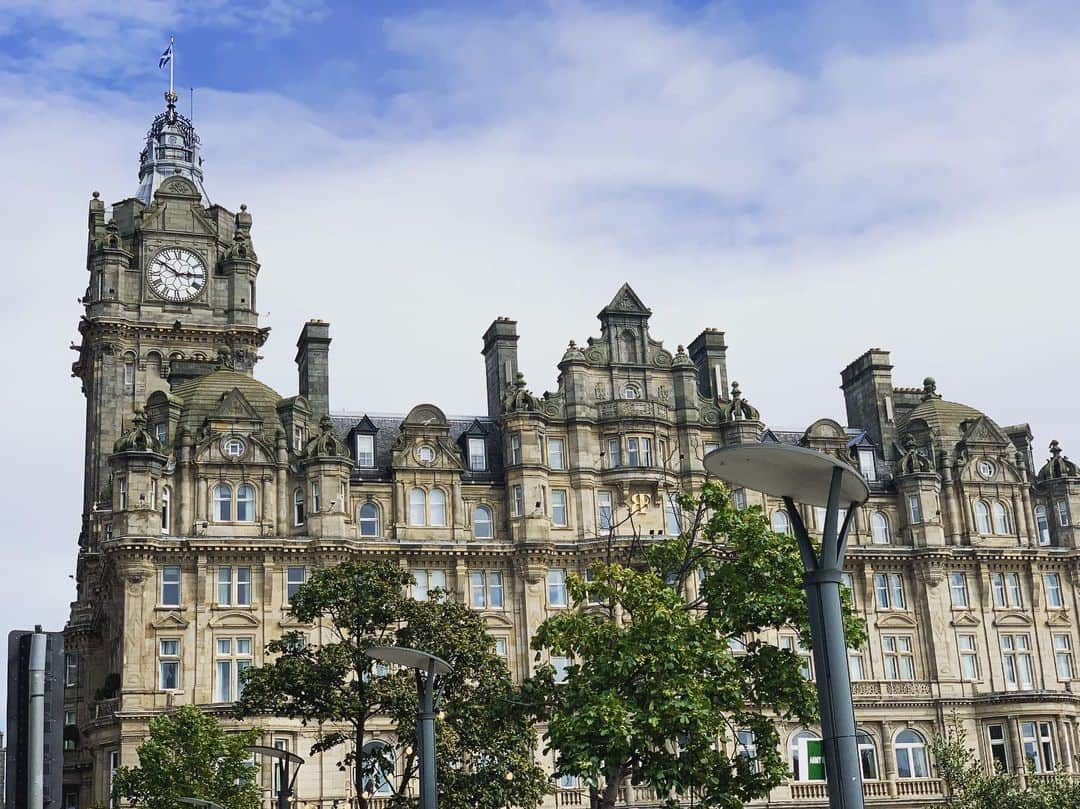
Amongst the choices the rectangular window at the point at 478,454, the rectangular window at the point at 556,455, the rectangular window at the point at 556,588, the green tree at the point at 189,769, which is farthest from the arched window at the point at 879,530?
the green tree at the point at 189,769

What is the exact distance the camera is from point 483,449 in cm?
7419

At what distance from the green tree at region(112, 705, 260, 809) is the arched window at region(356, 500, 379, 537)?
721 inches

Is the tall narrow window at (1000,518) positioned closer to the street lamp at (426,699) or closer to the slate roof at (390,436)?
the slate roof at (390,436)

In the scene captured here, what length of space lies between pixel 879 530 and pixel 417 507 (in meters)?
23.9

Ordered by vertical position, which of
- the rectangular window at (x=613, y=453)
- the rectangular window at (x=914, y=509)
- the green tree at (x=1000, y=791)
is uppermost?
the rectangular window at (x=613, y=453)

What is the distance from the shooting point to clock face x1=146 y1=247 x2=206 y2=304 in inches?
3506

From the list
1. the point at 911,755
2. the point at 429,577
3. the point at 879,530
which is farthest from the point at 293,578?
the point at 911,755

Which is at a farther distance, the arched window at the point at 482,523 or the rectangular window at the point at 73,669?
the rectangular window at the point at 73,669

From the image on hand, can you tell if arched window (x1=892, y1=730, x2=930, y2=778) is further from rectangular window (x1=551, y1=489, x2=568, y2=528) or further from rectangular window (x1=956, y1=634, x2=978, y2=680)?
rectangular window (x1=551, y1=489, x2=568, y2=528)

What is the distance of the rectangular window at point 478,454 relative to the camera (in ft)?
242

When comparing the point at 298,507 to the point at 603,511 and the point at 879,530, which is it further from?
the point at 879,530

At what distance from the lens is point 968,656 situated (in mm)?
75062

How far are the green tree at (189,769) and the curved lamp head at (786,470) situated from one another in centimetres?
3529

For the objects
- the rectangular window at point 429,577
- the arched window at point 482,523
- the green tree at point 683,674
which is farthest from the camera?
the arched window at point 482,523
